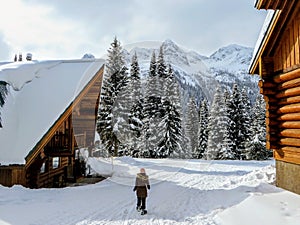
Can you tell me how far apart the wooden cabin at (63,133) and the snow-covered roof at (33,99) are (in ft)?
0.15

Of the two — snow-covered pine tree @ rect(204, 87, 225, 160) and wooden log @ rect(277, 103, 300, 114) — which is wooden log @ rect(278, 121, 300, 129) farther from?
snow-covered pine tree @ rect(204, 87, 225, 160)

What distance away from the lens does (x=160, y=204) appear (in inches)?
352

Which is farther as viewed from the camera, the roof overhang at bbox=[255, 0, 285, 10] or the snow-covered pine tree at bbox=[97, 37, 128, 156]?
the snow-covered pine tree at bbox=[97, 37, 128, 156]

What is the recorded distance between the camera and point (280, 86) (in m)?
8.93

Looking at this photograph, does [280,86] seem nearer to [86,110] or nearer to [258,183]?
[258,183]

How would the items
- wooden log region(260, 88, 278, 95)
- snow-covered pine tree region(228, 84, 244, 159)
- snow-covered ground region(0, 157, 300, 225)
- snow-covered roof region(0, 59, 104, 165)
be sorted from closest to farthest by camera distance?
snow-covered ground region(0, 157, 300, 225)
wooden log region(260, 88, 278, 95)
snow-covered roof region(0, 59, 104, 165)
snow-covered pine tree region(228, 84, 244, 159)

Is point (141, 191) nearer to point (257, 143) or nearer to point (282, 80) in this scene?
point (282, 80)

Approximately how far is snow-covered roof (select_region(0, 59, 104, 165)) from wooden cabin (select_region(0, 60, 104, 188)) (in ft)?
0.15

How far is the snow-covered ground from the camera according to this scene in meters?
6.89

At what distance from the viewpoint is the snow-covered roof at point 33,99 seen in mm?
10867

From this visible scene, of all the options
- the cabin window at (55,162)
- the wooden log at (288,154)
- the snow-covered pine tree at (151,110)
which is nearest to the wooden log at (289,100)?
the wooden log at (288,154)

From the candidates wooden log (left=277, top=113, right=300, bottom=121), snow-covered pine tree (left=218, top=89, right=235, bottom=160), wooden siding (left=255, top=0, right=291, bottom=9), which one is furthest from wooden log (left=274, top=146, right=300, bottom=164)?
snow-covered pine tree (left=218, top=89, right=235, bottom=160)

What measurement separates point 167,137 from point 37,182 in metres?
6.04

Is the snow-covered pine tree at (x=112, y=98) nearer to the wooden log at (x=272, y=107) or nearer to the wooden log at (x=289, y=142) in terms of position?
the wooden log at (x=272, y=107)
